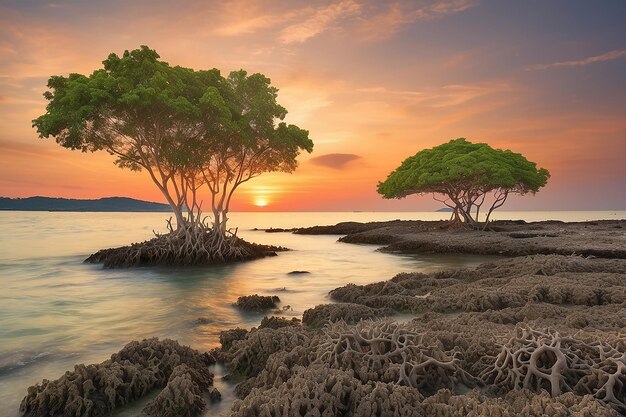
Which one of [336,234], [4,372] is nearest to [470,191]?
[336,234]

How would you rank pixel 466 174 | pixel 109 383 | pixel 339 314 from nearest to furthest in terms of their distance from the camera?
pixel 109 383 < pixel 339 314 < pixel 466 174

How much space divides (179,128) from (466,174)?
1000 inches

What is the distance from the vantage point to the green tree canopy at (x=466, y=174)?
1497 inches

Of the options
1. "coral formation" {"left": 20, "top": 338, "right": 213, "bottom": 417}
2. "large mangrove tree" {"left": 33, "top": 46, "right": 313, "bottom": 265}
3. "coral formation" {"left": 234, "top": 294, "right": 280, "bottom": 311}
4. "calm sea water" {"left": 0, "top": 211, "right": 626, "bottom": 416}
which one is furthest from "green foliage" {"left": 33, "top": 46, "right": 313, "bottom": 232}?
"coral formation" {"left": 20, "top": 338, "right": 213, "bottom": 417}

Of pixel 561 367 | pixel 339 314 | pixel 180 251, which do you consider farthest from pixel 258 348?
pixel 180 251

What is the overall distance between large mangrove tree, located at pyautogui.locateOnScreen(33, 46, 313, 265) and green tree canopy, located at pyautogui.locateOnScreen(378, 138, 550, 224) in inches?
632

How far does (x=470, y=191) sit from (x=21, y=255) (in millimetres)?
40672

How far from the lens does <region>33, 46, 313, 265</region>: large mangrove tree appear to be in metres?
22.0

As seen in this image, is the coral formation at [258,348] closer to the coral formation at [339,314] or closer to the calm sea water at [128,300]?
the calm sea water at [128,300]

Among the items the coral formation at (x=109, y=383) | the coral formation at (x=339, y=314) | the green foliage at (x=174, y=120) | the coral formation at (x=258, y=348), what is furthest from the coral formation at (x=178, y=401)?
the green foliage at (x=174, y=120)

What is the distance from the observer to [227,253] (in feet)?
89.4

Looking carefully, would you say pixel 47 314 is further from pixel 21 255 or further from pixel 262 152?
pixel 21 255

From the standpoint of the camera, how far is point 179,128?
25.2m

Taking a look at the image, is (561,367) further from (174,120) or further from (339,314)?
(174,120)
